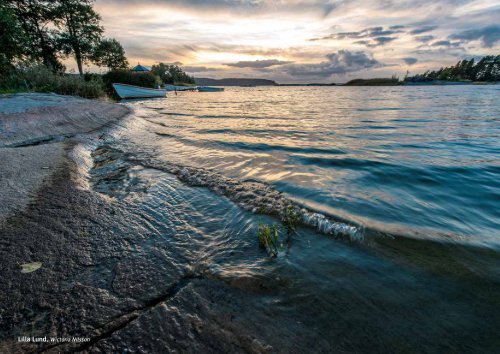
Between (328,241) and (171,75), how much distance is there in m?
108

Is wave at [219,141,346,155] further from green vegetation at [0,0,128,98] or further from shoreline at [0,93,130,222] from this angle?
green vegetation at [0,0,128,98]

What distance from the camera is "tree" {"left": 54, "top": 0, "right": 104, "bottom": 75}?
3191 centimetres

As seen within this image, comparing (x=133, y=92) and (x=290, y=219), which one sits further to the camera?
(x=133, y=92)

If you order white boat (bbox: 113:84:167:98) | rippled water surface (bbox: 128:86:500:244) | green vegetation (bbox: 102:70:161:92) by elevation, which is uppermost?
green vegetation (bbox: 102:70:161:92)

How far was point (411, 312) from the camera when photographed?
6.72ft

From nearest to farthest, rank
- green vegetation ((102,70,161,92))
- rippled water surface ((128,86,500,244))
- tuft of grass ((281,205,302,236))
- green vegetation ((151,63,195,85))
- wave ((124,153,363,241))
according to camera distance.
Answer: tuft of grass ((281,205,302,236)) < wave ((124,153,363,241)) < rippled water surface ((128,86,500,244)) < green vegetation ((102,70,161,92)) < green vegetation ((151,63,195,85))

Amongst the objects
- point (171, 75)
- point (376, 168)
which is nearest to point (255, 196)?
point (376, 168)

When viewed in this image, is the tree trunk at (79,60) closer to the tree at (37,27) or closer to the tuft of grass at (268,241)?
the tree at (37,27)

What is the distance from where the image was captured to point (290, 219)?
11.2 ft

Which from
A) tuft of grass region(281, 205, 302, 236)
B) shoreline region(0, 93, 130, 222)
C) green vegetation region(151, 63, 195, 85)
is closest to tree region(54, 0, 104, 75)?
shoreline region(0, 93, 130, 222)

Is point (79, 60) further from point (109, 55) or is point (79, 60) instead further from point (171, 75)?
point (171, 75)

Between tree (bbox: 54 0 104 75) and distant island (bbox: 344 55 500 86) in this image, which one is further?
distant island (bbox: 344 55 500 86)

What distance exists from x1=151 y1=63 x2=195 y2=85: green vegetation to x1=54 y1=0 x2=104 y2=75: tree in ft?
181

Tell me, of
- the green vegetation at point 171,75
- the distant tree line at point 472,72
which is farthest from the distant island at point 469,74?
the green vegetation at point 171,75
